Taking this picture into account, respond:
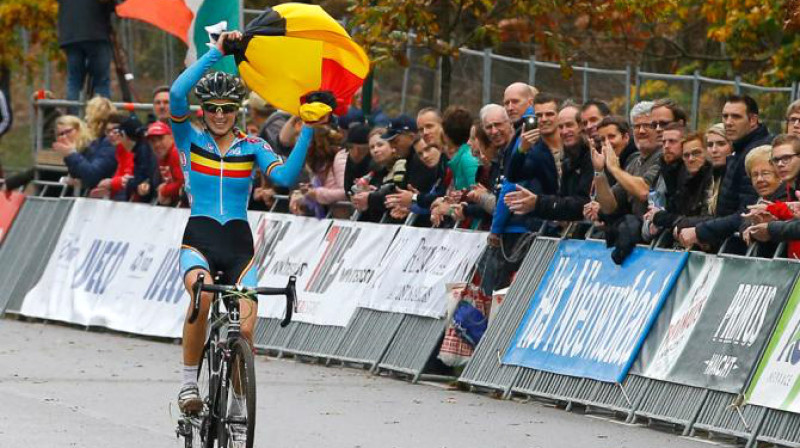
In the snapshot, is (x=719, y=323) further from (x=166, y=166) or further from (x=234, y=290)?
(x=166, y=166)

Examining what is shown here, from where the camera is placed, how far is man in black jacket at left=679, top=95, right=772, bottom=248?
12.4m

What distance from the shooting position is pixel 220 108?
35.4ft

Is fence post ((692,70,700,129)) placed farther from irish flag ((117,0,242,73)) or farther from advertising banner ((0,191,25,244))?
advertising banner ((0,191,25,244))

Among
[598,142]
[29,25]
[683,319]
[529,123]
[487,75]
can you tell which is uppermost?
[529,123]

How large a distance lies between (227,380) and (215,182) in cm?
147

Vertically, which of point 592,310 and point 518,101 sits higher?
point 518,101

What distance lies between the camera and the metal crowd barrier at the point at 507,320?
14281mm

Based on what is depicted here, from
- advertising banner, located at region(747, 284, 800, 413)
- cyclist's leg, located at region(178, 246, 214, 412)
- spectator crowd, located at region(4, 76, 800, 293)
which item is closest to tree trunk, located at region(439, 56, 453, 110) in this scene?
spectator crowd, located at region(4, 76, 800, 293)

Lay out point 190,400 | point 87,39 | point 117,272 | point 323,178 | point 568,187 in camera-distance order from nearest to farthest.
→ point 190,400 → point 568,187 → point 323,178 → point 117,272 → point 87,39

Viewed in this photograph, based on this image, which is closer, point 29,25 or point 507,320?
point 507,320

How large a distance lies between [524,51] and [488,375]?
12.3m

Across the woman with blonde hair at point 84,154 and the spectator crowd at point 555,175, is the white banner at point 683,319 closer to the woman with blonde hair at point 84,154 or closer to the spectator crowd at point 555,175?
the spectator crowd at point 555,175

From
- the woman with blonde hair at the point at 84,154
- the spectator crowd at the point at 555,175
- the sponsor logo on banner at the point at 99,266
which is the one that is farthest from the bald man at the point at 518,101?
the woman with blonde hair at the point at 84,154

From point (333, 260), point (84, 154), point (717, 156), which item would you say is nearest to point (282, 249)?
point (333, 260)
